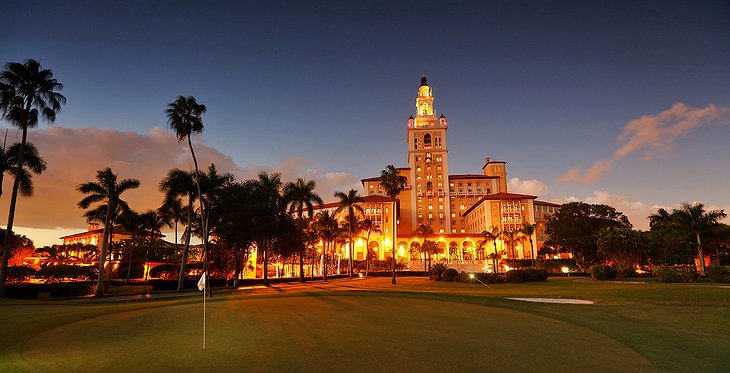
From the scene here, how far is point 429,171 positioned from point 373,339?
147 meters

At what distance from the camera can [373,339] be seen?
12.9 m

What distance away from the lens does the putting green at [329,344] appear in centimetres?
997

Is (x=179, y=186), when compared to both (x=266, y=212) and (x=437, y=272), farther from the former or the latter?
(x=437, y=272)

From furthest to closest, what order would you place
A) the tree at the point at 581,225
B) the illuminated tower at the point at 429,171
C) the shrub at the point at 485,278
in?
the illuminated tower at the point at 429,171 → the tree at the point at 581,225 → the shrub at the point at 485,278

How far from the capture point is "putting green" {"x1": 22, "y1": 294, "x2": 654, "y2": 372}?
32.7ft

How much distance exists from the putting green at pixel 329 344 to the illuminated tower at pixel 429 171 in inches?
5266

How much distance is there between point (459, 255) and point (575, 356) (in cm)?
11598

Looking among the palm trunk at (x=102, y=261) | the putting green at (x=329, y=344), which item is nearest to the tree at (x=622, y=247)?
the putting green at (x=329, y=344)

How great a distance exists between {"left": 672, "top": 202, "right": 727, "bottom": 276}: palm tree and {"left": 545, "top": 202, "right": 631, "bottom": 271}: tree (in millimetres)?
30166

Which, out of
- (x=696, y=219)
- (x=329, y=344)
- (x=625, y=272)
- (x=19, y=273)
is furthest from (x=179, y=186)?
(x=696, y=219)

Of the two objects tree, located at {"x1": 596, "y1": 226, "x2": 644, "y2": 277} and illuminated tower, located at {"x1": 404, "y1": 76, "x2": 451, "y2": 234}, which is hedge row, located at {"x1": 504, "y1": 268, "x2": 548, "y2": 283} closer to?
tree, located at {"x1": 596, "y1": 226, "x2": 644, "y2": 277}

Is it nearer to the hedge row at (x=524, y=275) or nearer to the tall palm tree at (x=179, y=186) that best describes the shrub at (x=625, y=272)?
the hedge row at (x=524, y=275)

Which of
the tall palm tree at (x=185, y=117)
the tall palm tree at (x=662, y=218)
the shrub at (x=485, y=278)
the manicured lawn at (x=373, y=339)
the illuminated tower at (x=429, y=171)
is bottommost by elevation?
the shrub at (x=485, y=278)

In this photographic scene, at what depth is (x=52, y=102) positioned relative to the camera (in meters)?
39.3
